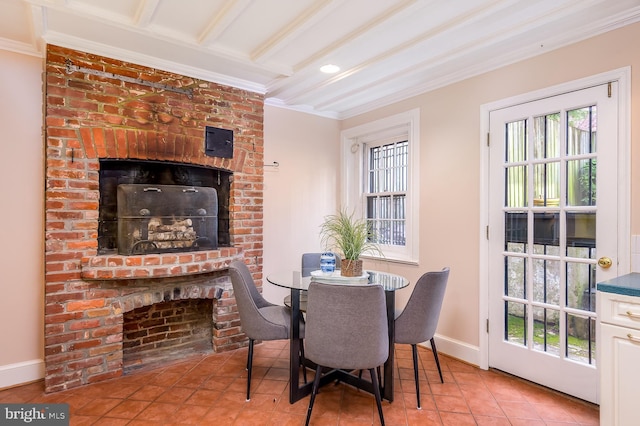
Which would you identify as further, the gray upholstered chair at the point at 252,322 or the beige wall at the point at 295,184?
the beige wall at the point at 295,184

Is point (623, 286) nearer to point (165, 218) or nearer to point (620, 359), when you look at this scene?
point (620, 359)

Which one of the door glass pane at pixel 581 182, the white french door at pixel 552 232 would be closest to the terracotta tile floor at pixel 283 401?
the white french door at pixel 552 232

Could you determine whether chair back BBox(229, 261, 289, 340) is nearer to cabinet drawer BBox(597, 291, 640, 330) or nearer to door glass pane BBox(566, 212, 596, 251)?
cabinet drawer BBox(597, 291, 640, 330)

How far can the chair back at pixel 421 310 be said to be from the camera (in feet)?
A: 7.60

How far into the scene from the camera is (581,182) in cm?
237

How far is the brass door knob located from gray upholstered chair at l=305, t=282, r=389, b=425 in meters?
1.44

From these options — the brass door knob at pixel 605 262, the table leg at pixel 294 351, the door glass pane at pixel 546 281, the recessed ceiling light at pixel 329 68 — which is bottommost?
the table leg at pixel 294 351

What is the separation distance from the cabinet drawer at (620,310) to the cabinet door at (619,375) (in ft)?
0.09

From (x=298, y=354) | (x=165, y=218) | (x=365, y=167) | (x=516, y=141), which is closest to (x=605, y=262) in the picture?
(x=516, y=141)

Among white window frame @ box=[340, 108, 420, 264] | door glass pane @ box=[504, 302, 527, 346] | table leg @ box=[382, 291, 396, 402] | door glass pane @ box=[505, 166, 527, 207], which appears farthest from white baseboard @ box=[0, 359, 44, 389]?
door glass pane @ box=[505, 166, 527, 207]

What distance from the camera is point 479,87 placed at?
2924 mm

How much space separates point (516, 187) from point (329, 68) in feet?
5.90

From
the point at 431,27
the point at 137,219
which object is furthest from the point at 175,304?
the point at 431,27

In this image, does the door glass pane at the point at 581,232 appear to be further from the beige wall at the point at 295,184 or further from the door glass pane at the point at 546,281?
the beige wall at the point at 295,184
